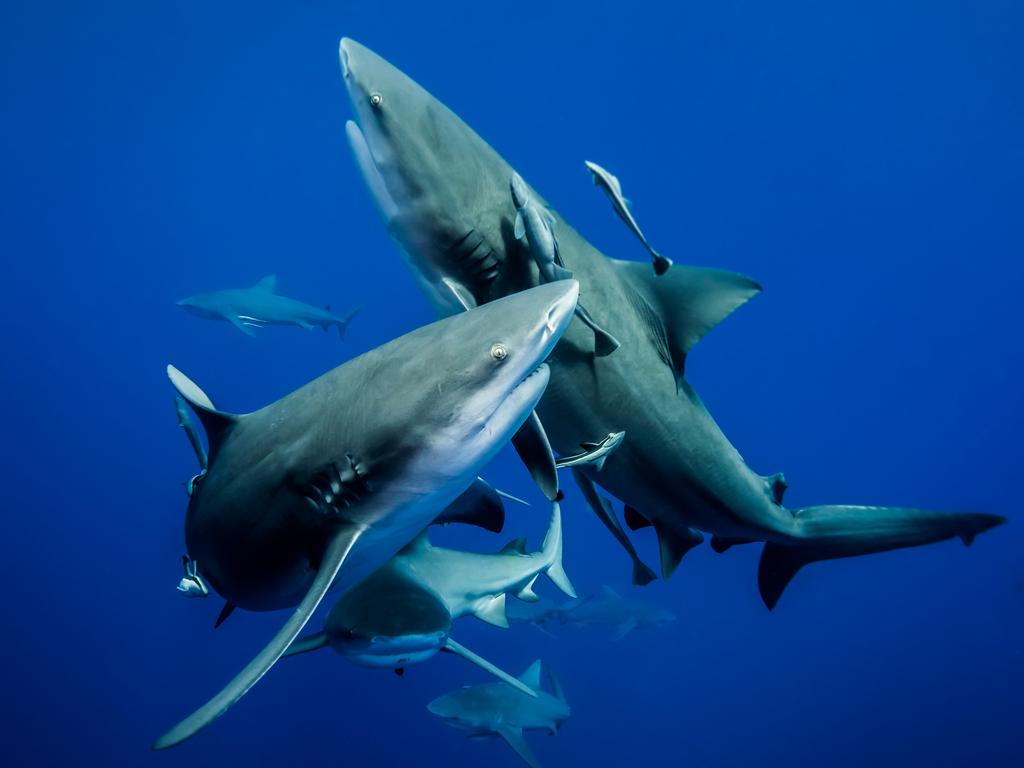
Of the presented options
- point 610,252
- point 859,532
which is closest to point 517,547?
point 859,532

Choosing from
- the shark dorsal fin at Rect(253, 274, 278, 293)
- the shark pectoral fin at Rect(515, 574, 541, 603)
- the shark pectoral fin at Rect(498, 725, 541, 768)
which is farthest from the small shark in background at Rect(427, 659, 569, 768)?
the shark dorsal fin at Rect(253, 274, 278, 293)

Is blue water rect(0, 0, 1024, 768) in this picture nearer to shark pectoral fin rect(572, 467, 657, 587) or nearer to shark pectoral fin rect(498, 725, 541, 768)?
shark pectoral fin rect(498, 725, 541, 768)

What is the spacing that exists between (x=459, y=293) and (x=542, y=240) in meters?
0.41

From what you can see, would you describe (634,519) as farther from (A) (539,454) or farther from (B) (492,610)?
(B) (492,610)

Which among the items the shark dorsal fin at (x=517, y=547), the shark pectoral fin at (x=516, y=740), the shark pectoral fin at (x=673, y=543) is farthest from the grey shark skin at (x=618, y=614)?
the shark pectoral fin at (x=673, y=543)

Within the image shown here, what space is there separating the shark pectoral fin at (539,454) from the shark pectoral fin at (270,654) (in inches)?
25.4

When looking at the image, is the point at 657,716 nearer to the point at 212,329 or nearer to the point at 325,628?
the point at 325,628

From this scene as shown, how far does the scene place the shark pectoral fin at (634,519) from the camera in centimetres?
357

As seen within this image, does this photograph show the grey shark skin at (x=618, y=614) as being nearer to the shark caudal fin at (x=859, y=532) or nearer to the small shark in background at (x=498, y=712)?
the small shark in background at (x=498, y=712)

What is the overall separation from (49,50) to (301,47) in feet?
27.6

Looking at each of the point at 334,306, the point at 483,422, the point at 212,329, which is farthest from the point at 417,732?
the point at 334,306

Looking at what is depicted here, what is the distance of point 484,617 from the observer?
5188mm

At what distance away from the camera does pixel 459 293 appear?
8.63 feet

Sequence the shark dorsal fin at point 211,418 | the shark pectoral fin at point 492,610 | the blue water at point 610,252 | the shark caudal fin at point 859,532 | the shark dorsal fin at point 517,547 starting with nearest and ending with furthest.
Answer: the shark dorsal fin at point 211,418 < the shark caudal fin at point 859,532 < the shark pectoral fin at point 492,610 < the shark dorsal fin at point 517,547 < the blue water at point 610,252
